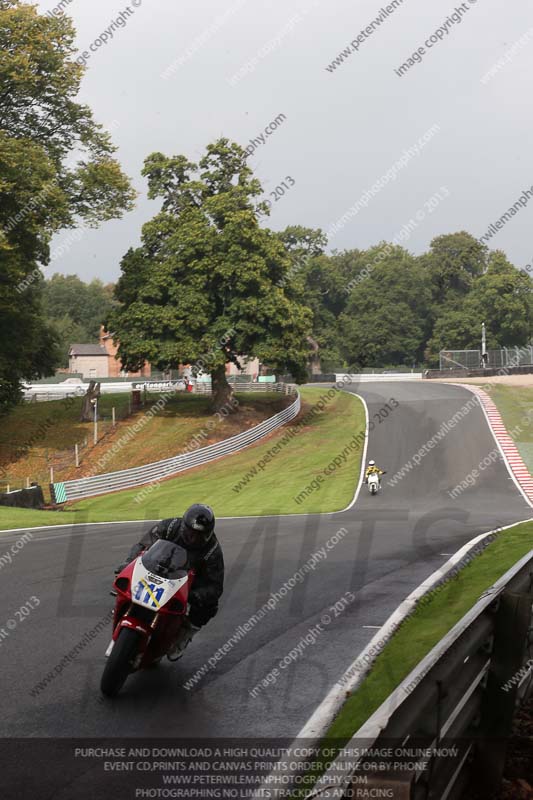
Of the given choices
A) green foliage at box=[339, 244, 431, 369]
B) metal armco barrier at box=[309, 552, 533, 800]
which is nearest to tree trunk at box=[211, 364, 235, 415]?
metal armco barrier at box=[309, 552, 533, 800]

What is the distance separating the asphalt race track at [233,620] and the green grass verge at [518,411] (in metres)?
15.6

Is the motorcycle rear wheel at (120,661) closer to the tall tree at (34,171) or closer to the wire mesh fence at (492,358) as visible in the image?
the tall tree at (34,171)

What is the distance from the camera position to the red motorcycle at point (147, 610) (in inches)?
258

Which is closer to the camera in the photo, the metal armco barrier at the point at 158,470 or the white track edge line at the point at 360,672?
the white track edge line at the point at 360,672

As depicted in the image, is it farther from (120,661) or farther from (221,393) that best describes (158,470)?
(120,661)

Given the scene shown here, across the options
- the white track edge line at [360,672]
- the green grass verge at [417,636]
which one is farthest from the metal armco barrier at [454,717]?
the white track edge line at [360,672]

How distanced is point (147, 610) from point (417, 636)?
3.33 m

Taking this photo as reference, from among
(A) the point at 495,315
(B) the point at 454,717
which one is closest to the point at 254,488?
(B) the point at 454,717

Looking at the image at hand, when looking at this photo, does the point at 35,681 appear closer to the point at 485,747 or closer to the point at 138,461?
the point at 485,747

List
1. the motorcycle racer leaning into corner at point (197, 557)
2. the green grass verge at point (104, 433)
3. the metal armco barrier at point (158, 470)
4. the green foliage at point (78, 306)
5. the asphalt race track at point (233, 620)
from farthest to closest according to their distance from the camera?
1. the green foliage at point (78, 306)
2. the green grass verge at point (104, 433)
3. the metal armco barrier at point (158, 470)
4. the motorcycle racer leaning into corner at point (197, 557)
5. the asphalt race track at point (233, 620)

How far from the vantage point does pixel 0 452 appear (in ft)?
142

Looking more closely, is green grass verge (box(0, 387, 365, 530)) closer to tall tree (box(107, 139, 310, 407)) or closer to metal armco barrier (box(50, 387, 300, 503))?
metal armco barrier (box(50, 387, 300, 503))

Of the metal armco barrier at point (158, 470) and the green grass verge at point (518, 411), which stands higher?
the green grass verge at point (518, 411)

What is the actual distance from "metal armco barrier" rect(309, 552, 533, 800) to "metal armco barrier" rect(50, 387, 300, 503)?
27.8 metres
